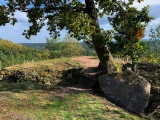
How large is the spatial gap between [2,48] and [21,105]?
103 metres

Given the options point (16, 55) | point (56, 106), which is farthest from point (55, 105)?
point (16, 55)

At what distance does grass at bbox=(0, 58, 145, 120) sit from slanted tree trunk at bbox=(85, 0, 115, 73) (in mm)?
2368

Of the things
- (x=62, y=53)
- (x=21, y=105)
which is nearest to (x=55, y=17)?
(x=21, y=105)

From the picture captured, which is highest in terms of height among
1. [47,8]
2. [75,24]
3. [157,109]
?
[47,8]

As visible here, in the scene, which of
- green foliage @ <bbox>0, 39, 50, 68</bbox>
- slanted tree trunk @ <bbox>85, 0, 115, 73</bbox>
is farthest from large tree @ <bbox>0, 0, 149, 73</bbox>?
green foliage @ <bbox>0, 39, 50, 68</bbox>

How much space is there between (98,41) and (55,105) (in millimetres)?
3664

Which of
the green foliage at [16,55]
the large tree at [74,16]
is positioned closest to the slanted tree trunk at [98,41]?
the large tree at [74,16]

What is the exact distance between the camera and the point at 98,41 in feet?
37.7

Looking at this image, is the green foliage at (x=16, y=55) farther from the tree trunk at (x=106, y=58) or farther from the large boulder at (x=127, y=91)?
the large boulder at (x=127, y=91)

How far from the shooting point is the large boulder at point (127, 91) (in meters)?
11.3

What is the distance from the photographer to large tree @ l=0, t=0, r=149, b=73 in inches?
407

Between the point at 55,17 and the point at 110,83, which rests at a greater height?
the point at 55,17

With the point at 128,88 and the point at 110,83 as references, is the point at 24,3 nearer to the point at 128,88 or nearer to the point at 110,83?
the point at 110,83

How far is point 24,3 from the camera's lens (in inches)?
478
